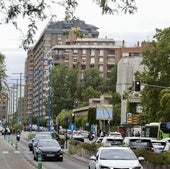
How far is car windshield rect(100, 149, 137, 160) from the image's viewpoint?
80.3 feet

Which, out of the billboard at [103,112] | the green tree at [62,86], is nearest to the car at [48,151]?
the billboard at [103,112]

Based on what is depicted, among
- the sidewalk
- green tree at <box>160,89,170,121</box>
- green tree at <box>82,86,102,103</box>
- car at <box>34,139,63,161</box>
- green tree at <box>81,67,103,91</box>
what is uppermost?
green tree at <box>81,67,103,91</box>

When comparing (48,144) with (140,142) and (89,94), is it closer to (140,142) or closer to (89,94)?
(140,142)

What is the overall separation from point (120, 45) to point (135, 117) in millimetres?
110468

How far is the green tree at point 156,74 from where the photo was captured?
73.9m

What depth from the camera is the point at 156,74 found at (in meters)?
75.9

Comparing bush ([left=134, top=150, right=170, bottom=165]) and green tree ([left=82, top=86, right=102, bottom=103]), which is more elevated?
green tree ([left=82, top=86, right=102, bottom=103])

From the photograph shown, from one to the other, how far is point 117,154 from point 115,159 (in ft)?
2.17

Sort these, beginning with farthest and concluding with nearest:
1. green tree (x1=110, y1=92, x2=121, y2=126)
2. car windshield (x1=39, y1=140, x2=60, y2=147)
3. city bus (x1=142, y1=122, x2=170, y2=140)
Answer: green tree (x1=110, y1=92, x2=121, y2=126) → city bus (x1=142, y1=122, x2=170, y2=140) → car windshield (x1=39, y1=140, x2=60, y2=147)

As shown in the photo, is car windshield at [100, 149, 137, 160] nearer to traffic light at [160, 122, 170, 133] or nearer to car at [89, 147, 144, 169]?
car at [89, 147, 144, 169]

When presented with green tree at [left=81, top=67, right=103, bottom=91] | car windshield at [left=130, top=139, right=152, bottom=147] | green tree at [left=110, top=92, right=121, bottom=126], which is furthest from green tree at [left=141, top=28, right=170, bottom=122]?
green tree at [left=81, top=67, right=103, bottom=91]

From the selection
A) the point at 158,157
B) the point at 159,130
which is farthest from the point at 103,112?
the point at 158,157

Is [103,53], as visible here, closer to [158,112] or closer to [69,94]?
[69,94]

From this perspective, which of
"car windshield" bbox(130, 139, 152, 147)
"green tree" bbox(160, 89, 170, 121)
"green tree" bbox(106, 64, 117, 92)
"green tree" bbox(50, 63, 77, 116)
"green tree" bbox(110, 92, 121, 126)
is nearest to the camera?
"car windshield" bbox(130, 139, 152, 147)
